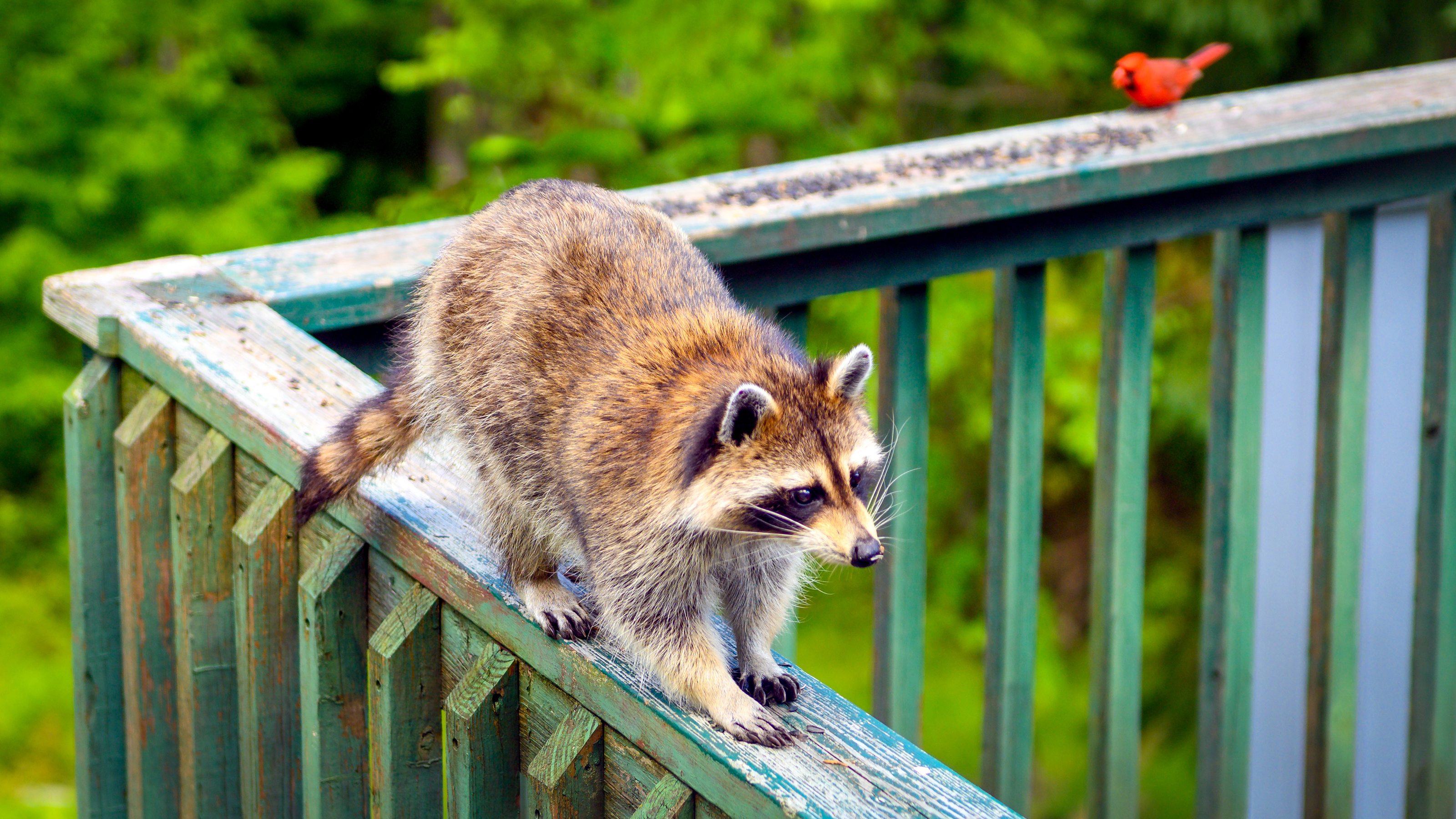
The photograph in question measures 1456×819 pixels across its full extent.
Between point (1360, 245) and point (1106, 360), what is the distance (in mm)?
548

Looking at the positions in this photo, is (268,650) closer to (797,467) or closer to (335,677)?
(335,677)

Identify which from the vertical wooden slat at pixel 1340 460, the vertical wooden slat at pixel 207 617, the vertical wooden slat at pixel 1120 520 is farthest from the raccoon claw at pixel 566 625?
the vertical wooden slat at pixel 1340 460

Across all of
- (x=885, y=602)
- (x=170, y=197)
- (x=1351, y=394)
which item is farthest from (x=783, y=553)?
(x=170, y=197)

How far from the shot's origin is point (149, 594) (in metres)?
2.04

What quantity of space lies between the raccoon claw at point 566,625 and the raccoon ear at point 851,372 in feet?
1.48

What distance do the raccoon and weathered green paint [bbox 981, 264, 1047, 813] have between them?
407mm

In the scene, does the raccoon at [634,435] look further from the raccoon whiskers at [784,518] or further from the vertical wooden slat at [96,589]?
the vertical wooden slat at [96,589]

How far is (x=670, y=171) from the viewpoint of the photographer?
6.01m

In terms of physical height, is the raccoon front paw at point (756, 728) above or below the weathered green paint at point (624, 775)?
above

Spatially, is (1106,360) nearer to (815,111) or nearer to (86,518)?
(86,518)

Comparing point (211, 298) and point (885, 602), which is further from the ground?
point (211, 298)

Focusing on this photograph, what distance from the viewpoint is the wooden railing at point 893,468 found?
1.70 metres

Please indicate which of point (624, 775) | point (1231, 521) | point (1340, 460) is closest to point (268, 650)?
point (624, 775)

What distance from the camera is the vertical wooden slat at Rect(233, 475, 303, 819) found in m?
1.80
